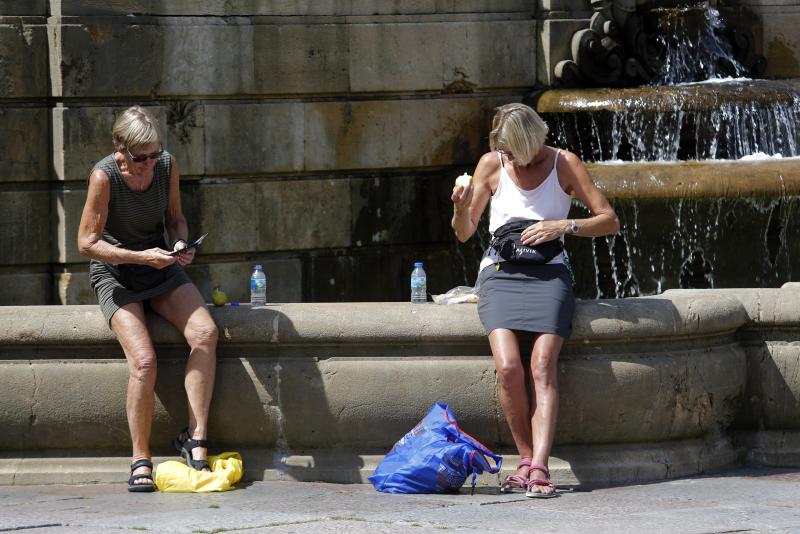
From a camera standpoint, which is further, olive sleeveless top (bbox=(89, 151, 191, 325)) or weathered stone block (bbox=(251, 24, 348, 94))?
weathered stone block (bbox=(251, 24, 348, 94))

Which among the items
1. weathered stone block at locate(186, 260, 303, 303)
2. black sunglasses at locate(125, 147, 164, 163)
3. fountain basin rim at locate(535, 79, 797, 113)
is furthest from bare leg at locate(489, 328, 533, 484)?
fountain basin rim at locate(535, 79, 797, 113)

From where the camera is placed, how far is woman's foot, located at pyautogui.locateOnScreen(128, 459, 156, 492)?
6.70m

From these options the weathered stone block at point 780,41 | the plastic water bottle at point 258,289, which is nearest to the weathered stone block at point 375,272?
the weathered stone block at point 780,41

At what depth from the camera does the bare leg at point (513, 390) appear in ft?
22.1

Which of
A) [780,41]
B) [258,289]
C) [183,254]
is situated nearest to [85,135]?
[258,289]

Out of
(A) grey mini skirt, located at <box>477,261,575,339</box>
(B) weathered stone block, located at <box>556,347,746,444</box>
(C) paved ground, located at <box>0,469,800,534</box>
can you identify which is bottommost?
(C) paved ground, located at <box>0,469,800,534</box>

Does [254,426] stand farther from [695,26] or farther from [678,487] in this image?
[695,26]

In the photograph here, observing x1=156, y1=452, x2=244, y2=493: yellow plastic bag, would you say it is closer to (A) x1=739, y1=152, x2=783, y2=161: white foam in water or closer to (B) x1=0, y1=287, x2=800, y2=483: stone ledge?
(B) x1=0, y1=287, x2=800, y2=483: stone ledge

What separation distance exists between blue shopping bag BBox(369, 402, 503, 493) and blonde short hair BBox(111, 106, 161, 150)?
1774mm

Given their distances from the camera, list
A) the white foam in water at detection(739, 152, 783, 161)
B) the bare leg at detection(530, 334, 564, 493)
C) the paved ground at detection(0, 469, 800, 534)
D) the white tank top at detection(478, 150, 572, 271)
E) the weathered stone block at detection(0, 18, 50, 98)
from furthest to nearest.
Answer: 1. the white foam in water at detection(739, 152, 783, 161)
2. the weathered stone block at detection(0, 18, 50, 98)
3. the white tank top at detection(478, 150, 572, 271)
4. the bare leg at detection(530, 334, 564, 493)
5. the paved ground at detection(0, 469, 800, 534)

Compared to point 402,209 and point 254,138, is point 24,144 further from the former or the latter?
point 402,209

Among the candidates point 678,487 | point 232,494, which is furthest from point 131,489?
point 678,487

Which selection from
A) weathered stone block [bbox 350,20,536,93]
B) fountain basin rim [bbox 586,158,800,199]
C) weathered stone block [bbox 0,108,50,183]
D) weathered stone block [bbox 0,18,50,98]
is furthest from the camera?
weathered stone block [bbox 350,20,536,93]

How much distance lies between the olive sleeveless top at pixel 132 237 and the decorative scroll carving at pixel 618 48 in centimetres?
597
